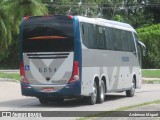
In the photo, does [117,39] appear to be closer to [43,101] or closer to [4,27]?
[43,101]

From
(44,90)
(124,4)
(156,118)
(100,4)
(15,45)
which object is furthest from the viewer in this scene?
(124,4)

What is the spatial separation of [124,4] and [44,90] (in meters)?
60.7

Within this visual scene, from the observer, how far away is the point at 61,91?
65.1ft

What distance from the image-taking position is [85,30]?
67.5 ft

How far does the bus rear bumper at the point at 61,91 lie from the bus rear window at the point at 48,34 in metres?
1.31

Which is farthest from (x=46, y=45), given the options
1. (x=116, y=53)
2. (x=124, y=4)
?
(x=124, y=4)

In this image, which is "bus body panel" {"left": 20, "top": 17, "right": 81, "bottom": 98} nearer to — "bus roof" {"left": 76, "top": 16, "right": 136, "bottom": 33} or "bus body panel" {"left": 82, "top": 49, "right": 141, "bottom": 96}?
"bus body panel" {"left": 82, "top": 49, "right": 141, "bottom": 96}

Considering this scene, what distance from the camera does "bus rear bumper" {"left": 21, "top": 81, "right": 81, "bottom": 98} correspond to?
64.8 ft

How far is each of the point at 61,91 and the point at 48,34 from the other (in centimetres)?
214

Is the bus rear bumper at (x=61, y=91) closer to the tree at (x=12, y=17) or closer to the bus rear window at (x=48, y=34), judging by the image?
the bus rear window at (x=48, y=34)

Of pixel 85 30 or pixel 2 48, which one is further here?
pixel 2 48

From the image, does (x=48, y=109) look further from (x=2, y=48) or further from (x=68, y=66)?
(x=2, y=48)

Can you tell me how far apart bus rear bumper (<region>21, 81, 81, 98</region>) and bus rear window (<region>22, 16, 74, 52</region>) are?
1312mm

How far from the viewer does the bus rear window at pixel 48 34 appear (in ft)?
65.5
